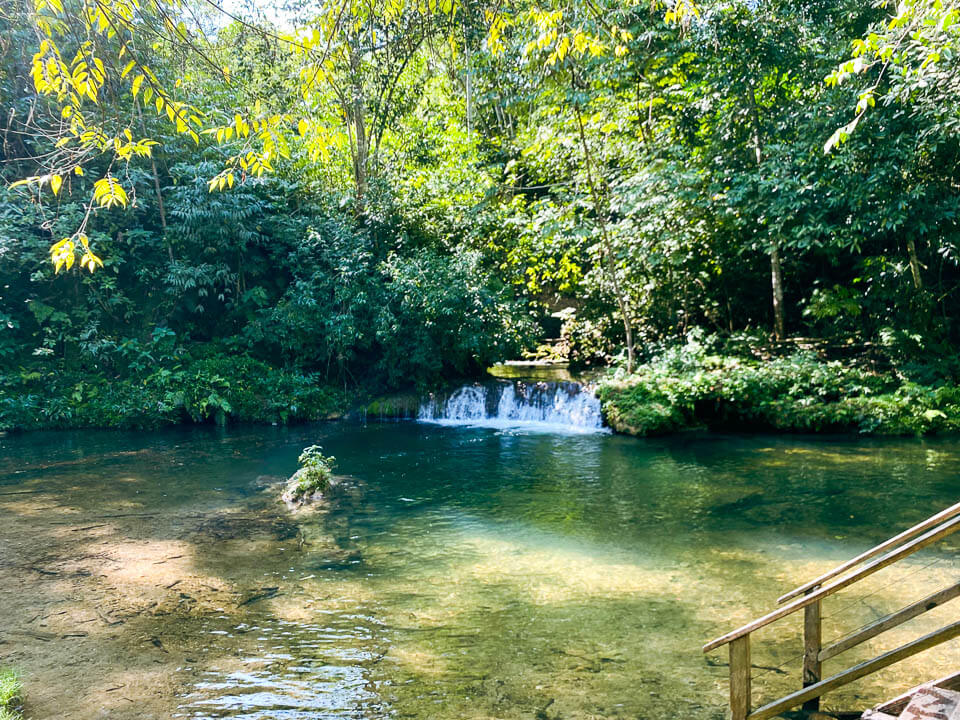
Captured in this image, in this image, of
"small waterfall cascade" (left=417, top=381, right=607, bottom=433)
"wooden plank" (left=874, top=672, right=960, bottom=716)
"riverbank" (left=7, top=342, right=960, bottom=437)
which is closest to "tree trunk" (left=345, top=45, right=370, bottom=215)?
"riverbank" (left=7, top=342, right=960, bottom=437)

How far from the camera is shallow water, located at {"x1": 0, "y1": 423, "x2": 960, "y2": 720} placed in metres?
4.52

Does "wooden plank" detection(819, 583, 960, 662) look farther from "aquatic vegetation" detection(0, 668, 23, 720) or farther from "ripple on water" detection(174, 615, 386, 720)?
"aquatic vegetation" detection(0, 668, 23, 720)

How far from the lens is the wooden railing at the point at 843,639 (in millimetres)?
3014

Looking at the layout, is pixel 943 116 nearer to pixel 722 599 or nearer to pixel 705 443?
pixel 705 443

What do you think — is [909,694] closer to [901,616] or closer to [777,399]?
[901,616]

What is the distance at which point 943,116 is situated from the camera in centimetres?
1146

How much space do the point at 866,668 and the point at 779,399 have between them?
1068 centimetres

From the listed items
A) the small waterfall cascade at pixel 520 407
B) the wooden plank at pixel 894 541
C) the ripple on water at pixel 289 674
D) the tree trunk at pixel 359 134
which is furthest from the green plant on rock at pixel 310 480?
the tree trunk at pixel 359 134

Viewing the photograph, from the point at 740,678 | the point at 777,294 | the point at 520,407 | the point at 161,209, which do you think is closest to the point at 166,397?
the point at 161,209

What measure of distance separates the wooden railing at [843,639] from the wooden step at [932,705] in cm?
18

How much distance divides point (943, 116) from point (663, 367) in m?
6.43

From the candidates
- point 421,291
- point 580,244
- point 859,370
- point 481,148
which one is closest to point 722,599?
point 859,370

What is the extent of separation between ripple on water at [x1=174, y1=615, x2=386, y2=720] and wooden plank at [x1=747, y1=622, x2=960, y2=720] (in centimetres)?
230

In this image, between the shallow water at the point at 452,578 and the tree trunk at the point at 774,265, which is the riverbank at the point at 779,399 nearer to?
the shallow water at the point at 452,578
